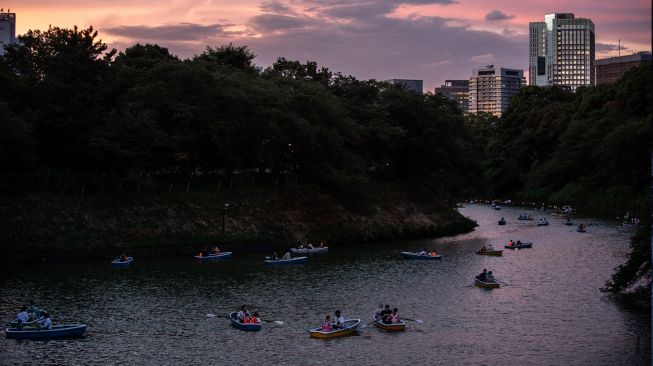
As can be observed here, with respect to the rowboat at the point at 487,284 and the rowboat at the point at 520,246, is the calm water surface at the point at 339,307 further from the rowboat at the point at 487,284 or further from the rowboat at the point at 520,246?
the rowboat at the point at 520,246

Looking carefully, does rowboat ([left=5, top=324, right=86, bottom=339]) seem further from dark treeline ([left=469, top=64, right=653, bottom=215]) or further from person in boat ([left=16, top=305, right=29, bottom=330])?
dark treeline ([left=469, top=64, right=653, bottom=215])

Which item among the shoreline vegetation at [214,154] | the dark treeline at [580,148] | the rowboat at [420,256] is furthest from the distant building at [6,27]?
the rowboat at [420,256]

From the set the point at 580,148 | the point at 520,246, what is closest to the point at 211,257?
the point at 520,246

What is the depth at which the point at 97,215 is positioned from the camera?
69.1 meters

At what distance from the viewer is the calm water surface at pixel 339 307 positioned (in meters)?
36.5

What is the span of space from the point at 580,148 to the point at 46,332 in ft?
345

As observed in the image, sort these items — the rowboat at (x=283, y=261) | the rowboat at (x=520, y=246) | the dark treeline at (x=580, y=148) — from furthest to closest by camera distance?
the dark treeline at (x=580, y=148)
the rowboat at (x=520, y=246)
the rowboat at (x=283, y=261)

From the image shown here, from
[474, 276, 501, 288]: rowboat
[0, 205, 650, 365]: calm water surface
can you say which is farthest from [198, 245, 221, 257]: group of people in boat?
[474, 276, 501, 288]: rowboat

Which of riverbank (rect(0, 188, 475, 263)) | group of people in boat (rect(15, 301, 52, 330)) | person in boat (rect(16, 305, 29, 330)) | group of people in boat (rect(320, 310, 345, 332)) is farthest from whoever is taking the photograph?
riverbank (rect(0, 188, 475, 263))

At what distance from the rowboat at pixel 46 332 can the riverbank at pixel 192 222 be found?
24335 mm

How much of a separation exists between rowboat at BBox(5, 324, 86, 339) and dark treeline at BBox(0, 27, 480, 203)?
3055 cm

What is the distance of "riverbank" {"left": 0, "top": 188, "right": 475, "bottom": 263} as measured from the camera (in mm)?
64438

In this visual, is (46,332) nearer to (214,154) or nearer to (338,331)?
(338,331)

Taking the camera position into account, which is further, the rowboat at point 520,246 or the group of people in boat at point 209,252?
the rowboat at point 520,246
